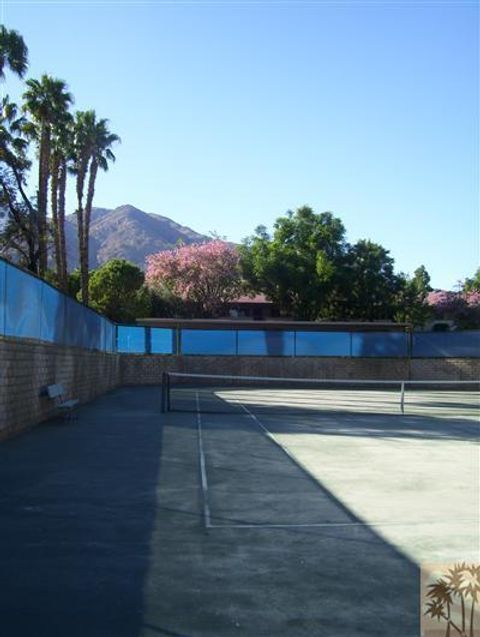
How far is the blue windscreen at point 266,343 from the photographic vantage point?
36.3m

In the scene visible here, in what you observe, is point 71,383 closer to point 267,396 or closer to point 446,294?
point 267,396

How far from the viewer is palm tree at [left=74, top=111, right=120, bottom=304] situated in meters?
39.1

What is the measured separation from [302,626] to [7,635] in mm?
1891

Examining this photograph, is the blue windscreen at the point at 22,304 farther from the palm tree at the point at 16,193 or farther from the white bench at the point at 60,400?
the palm tree at the point at 16,193

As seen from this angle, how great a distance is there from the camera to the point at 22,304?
47.0ft

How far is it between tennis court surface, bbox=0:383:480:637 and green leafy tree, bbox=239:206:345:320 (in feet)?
107

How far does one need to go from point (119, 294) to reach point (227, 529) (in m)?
45.8

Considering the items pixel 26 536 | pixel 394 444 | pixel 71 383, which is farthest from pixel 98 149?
pixel 26 536

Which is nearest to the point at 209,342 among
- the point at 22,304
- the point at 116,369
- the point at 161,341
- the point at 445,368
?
the point at 161,341

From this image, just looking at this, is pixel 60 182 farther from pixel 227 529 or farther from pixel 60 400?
pixel 227 529

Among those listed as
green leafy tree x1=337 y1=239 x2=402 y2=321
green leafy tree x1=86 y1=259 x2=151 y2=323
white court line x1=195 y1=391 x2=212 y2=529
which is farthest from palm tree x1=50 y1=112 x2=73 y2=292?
white court line x1=195 y1=391 x2=212 y2=529

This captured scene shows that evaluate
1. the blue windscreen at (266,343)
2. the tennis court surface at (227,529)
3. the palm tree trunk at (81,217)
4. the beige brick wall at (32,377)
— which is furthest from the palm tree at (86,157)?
the tennis court surface at (227,529)

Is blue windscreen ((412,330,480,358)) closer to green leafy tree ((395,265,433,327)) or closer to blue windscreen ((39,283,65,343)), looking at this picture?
green leafy tree ((395,265,433,327))

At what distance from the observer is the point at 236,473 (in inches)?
412
